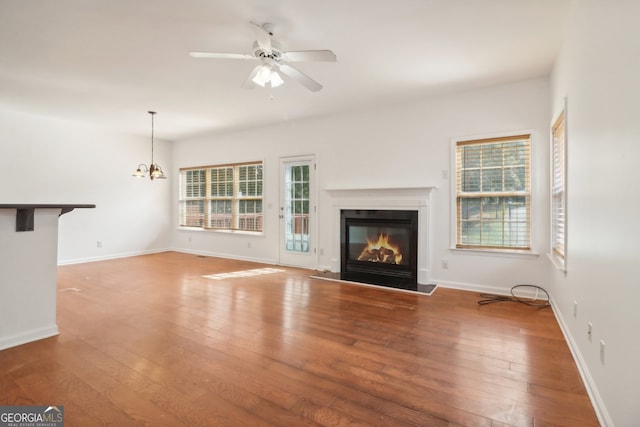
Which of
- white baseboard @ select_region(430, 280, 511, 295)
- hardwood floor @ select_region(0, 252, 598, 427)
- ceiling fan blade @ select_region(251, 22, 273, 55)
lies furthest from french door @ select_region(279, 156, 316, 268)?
ceiling fan blade @ select_region(251, 22, 273, 55)

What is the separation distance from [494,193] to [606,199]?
2.50 metres

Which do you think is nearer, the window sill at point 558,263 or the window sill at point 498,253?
the window sill at point 558,263

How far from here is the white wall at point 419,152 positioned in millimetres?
3936

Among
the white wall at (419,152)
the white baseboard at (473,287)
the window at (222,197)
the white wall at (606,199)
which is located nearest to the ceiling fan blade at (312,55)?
the white wall at (606,199)

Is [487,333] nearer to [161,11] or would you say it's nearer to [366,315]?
[366,315]

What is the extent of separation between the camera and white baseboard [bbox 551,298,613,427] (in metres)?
1.68

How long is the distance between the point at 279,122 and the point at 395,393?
520 centimetres

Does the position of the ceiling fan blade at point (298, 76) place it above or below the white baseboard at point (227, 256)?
above

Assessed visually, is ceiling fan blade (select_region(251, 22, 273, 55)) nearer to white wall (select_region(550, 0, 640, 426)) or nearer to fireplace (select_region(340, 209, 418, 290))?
white wall (select_region(550, 0, 640, 426))

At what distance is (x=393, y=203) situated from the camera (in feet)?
15.6

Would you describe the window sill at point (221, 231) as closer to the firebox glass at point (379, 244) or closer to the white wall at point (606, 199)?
the firebox glass at point (379, 244)

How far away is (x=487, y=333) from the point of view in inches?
113

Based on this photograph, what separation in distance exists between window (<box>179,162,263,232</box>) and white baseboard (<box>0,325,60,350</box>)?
401cm

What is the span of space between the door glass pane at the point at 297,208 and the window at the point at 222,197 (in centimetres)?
74
